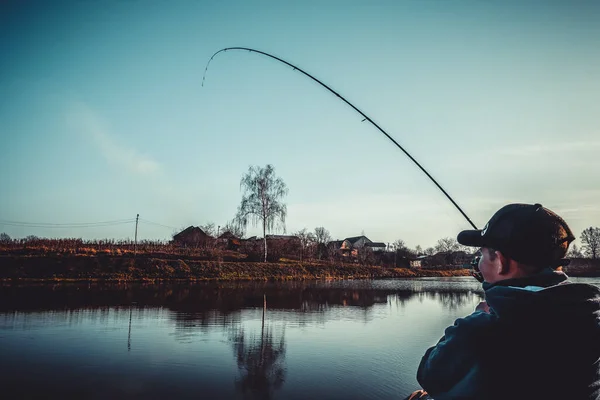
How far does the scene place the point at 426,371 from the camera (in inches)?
71.0

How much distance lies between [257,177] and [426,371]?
126ft

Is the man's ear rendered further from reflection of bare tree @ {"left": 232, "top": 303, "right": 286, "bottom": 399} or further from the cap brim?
reflection of bare tree @ {"left": 232, "top": 303, "right": 286, "bottom": 399}

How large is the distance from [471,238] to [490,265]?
189 millimetres

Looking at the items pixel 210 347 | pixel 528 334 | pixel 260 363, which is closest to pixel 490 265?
pixel 528 334

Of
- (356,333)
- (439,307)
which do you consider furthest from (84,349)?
(439,307)

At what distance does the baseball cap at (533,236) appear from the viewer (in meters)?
1.72

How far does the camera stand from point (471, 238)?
6.64ft

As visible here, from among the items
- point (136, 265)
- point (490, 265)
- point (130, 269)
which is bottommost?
point (130, 269)

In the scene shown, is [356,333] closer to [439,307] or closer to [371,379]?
[371,379]

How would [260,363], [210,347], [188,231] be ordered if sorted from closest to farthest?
[260,363] → [210,347] → [188,231]

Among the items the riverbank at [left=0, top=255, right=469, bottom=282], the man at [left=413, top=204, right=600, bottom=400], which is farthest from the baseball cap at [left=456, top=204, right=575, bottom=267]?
the riverbank at [left=0, top=255, right=469, bottom=282]

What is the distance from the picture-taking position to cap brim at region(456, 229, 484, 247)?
193 cm

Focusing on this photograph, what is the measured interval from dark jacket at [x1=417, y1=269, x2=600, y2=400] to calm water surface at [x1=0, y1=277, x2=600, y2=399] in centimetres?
450

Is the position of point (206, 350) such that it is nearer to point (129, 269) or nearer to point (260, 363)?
point (260, 363)
